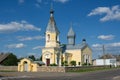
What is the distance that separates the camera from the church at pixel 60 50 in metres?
61.3

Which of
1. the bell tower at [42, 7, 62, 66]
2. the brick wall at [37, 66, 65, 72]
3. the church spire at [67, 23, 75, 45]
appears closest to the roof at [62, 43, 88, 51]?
the church spire at [67, 23, 75, 45]

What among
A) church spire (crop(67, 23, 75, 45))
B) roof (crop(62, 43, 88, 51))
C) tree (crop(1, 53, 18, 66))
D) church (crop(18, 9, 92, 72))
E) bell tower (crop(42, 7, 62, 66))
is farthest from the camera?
church spire (crop(67, 23, 75, 45))

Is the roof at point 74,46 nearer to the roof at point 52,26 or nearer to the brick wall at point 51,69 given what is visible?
the roof at point 52,26

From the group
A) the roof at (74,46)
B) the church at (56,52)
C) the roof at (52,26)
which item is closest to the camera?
the church at (56,52)

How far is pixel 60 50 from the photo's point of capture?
63469 millimetres

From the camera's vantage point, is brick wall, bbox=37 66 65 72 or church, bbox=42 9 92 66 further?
church, bbox=42 9 92 66

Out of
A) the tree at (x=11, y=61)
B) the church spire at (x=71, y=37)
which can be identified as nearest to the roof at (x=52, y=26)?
the church spire at (x=71, y=37)

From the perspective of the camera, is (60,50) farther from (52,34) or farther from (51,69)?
(51,69)

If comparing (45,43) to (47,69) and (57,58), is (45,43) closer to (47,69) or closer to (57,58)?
(57,58)

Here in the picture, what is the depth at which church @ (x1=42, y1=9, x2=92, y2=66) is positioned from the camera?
201ft

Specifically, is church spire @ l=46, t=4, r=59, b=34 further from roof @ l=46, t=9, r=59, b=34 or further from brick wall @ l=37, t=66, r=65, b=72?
brick wall @ l=37, t=66, r=65, b=72

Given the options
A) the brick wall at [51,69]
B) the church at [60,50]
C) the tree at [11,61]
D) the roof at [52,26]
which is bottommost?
the brick wall at [51,69]

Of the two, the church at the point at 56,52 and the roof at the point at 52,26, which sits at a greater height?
the roof at the point at 52,26

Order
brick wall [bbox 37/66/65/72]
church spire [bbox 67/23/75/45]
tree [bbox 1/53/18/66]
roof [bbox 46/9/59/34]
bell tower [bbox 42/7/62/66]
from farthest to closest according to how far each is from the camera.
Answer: church spire [bbox 67/23/75/45] < tree [bbox 1/53/18/66] < roof [bbox 46/9/59/34] < bell tower [bbox 42/7/62/66] < brick wall [bbox 37/66/65/72]
